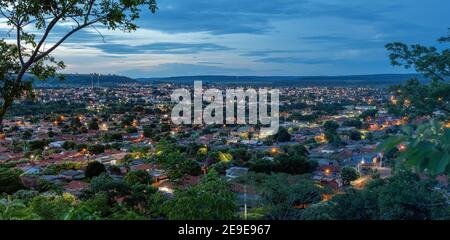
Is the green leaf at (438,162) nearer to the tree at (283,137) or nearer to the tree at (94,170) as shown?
the tree at (94,170)

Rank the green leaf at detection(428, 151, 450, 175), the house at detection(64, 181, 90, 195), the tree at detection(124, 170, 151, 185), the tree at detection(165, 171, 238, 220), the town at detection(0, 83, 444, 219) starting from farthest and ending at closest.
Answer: the tree at detection(124, 170, 151, 185), the house at detection(64, 181, 90, 195), the town at detection(0, 83, 444, 219), the tree at detection(165, 171, 238, 220), the green leaf at detection(428, 151, 450, 175)

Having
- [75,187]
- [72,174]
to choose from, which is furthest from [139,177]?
[72,174]

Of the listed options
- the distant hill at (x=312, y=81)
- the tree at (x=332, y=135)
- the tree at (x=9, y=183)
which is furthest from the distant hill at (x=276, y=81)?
the tree at (x=9, y=183)

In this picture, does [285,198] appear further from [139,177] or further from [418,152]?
[139,177]

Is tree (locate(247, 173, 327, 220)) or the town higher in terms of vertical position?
tree (locate(247, 173, 327, 220))

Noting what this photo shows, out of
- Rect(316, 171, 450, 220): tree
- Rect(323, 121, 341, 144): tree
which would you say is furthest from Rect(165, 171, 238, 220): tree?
Rect(323, 121, 341, 144): tree

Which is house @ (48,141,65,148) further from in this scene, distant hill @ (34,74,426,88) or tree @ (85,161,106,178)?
distant hill @ (34,74,426,88)
